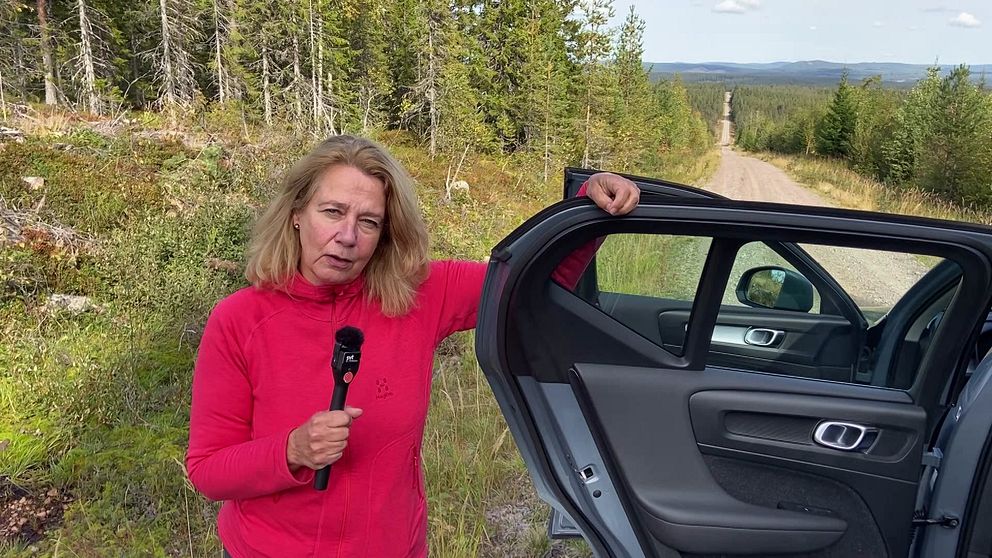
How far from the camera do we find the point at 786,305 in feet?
7.38

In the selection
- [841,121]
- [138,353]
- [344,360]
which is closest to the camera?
[344,360]

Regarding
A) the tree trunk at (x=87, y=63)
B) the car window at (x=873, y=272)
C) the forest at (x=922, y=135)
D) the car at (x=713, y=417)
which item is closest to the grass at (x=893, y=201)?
the forest at (x=922, y=135)

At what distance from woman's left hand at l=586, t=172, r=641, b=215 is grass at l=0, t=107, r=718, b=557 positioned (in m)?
1.99

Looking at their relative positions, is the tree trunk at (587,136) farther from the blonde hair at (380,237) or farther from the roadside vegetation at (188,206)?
the blonde hair at (380,237)

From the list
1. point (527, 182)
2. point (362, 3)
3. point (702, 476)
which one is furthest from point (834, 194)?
point (702, 476)

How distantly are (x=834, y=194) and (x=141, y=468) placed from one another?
932 inches

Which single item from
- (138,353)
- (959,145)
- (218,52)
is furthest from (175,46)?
(959,145)

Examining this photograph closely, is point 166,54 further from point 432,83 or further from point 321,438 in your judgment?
point 321,438

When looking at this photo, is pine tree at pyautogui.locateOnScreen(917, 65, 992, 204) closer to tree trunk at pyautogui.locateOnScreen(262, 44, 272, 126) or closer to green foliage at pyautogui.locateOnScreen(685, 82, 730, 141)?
tree trunk at pyautogui.locateOnScreen(262, 44, 272, 126)

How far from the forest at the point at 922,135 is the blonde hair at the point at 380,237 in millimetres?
25840

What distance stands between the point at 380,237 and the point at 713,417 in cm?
111

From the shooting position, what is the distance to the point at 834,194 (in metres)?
22.1

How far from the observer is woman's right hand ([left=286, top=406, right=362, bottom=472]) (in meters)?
1.32

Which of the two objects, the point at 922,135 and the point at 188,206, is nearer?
the point at 188,206
